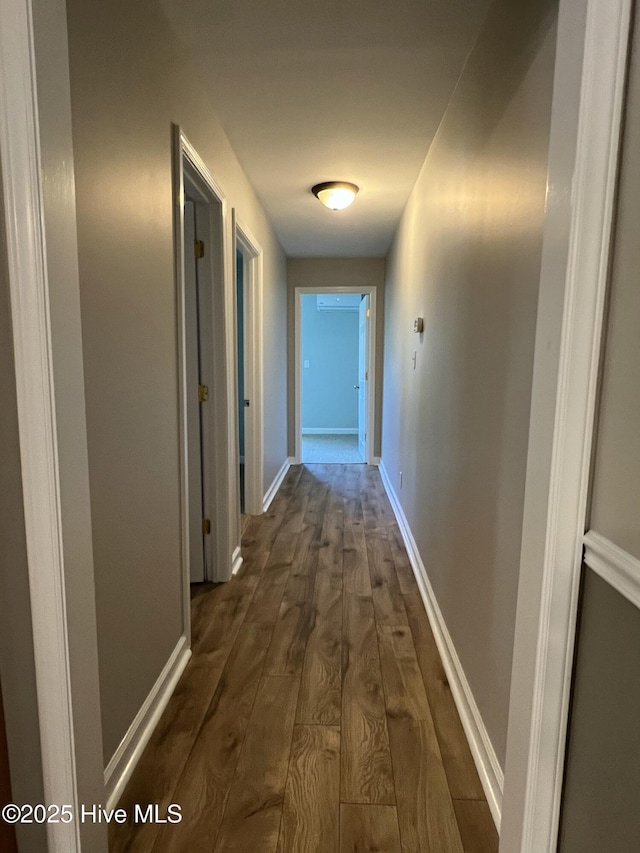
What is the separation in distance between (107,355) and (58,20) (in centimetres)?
68

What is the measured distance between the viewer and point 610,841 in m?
0.73

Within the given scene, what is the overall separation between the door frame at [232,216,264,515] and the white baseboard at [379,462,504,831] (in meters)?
1.55

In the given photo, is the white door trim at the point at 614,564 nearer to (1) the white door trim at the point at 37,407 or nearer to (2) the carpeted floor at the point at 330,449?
(1) the white door trim at the point at 37,407

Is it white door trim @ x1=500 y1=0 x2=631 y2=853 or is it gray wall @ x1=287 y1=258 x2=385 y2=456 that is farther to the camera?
gray wall @ x1=287 y1=258 x2=385 y2=456

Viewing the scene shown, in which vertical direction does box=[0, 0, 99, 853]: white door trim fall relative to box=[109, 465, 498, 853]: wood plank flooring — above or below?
above

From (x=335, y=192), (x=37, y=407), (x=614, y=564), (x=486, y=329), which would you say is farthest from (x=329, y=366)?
(x=614, y=564)

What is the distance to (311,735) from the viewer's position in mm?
1569

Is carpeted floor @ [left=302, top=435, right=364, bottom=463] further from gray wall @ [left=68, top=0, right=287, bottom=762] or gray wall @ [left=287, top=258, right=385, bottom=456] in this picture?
gray wall @ [left=68, top=0, right=287, bottom=762]

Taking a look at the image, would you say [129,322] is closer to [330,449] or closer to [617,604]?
[617,604]

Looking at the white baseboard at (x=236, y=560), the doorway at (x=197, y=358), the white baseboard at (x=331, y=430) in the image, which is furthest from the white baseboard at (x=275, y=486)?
the white baseboard at (x=331, y=430)

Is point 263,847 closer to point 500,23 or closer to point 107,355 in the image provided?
point 107,355

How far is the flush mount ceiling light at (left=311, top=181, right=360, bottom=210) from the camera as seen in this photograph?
308 centimetres

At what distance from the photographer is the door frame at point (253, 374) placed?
3.60 meters

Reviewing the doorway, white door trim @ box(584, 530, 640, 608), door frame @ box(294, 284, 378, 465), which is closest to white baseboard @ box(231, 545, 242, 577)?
the doorway
